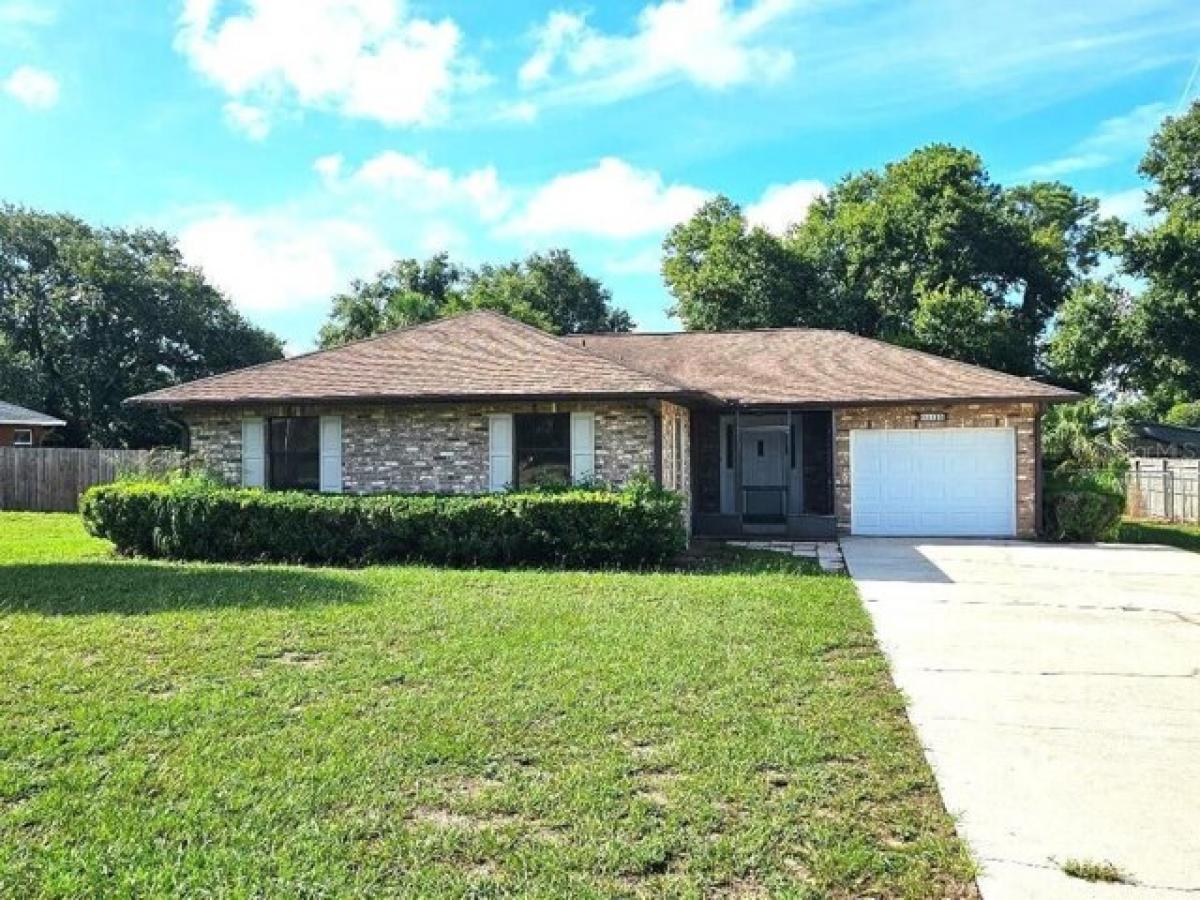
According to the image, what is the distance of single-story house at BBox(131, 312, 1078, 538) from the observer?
13531mm

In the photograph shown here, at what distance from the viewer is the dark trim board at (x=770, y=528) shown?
15883mm

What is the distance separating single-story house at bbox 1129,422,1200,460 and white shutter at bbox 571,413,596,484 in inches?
943

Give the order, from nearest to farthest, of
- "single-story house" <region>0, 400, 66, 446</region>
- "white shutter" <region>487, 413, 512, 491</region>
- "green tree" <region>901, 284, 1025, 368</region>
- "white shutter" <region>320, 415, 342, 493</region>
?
"white shutter" <region>487, 413, 512, 491</region> → "white shutter" <region>320, 415, 342, 493</region> → "single-story house" <region>0, 400, 66, 446</region> → "green tree" <region>901, 284, 1025, 368</region>

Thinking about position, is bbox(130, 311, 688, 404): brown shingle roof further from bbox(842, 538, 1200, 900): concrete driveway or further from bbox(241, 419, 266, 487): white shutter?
bbox(842, 538, 1200, 900): concrete driveway

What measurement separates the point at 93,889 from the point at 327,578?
6947 mm

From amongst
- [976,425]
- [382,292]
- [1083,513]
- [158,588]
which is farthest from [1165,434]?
[158,588]

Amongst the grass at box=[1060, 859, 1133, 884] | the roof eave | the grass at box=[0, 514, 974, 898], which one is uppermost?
the roof eave

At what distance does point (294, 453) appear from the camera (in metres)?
14.7

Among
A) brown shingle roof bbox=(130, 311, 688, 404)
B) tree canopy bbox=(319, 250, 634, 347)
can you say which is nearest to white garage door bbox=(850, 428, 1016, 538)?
brown shingle roof bbox=(130, 311, 688, 404)

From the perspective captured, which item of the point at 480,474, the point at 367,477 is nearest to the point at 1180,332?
the point at 480,474

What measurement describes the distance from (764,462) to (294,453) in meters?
9.28

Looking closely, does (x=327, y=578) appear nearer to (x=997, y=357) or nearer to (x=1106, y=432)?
(x=1106, y=432)

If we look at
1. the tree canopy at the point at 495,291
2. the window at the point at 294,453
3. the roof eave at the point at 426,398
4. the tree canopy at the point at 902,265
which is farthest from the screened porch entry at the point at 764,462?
the tree canopy at the point at 495,291

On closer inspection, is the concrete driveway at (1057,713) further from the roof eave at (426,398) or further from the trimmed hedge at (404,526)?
the roof eave at (426,398)
